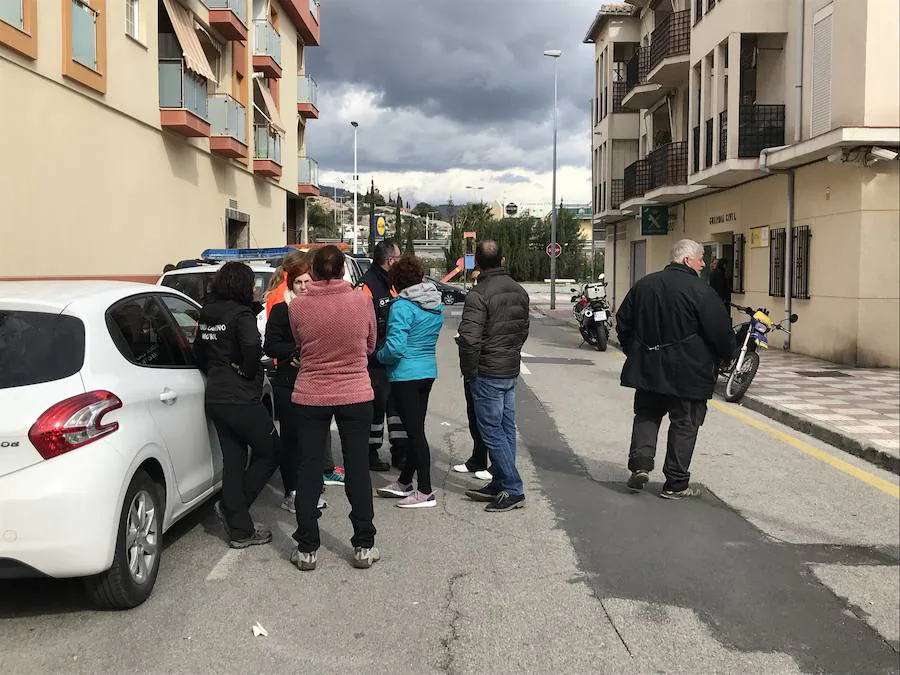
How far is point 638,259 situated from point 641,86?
755 centimetres

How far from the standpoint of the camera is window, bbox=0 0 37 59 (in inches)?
460

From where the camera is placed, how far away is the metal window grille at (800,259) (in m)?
16.0

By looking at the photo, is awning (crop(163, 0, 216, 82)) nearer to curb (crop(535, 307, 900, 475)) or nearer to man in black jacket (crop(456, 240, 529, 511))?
curb (crop(535, 307, 900, 475))

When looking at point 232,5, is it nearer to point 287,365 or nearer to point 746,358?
point 746,358

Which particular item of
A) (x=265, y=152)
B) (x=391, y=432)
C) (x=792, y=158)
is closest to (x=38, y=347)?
(x=391, y=432)

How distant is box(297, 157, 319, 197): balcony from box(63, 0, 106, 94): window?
1845 centimetres

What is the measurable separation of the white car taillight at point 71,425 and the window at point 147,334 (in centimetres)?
49

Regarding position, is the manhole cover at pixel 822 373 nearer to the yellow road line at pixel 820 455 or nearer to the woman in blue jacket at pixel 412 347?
the yellow road line at pixel 820 455

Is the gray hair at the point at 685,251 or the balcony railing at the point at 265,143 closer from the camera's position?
the gray hair at the point at 685,251

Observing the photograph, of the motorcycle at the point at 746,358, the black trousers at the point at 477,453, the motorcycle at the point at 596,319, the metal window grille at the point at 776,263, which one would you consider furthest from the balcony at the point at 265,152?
the black trousers at the point at 477,453

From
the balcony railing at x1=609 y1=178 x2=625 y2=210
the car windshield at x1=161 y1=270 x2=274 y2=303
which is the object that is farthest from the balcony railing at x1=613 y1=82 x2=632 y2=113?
the car windshield at x1=161 y1=270 x2=274 y2=303

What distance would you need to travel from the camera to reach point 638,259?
31.8 meters

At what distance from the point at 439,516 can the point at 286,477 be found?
1084 mm

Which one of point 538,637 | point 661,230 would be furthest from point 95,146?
point 661,230
